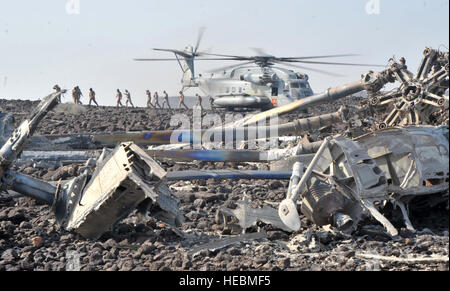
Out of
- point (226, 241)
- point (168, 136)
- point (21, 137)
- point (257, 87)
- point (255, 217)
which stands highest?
point (257, 87)

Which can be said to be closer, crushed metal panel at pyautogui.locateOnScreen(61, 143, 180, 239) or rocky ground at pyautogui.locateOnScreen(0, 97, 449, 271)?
rocky ground at pyautogui.locateOnScreen(0, 97, 449, 271)

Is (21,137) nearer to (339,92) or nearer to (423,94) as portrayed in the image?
(423,94)

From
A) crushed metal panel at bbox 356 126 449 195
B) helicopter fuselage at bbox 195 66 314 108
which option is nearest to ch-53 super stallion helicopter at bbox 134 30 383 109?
helicopter fuselage at bbox 195 66 314 108

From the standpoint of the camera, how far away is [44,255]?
6.43 m

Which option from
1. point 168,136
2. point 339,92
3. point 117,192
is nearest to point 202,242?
point 117,192

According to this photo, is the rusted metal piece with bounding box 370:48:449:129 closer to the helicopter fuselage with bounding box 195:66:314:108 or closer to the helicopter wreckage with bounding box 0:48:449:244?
the helicopter wreckage with bounding box 0:48:449:244

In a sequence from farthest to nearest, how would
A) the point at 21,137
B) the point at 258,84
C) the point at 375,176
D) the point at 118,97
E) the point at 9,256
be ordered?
the point at 118,97 → the point at 258,84 → the point at 21,137 → the point at 375,176 → the point at 9,256

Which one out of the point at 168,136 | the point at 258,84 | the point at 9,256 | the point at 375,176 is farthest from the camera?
the point at 258,84

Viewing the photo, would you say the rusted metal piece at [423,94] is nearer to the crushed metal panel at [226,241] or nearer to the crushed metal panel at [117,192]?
the crushed metal panel at [226,241]

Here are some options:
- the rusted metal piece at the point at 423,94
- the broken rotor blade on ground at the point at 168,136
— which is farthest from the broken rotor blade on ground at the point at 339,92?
the rusted metal piece at the point at 423,94

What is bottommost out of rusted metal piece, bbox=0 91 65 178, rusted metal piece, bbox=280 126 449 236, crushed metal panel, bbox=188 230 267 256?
crushed metal panel, bbox=188 230 267 256

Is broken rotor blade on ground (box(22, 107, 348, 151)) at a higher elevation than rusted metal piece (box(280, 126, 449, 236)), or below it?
higher

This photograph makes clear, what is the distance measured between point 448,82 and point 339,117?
4333 mm

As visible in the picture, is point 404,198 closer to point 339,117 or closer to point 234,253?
point 234,253
